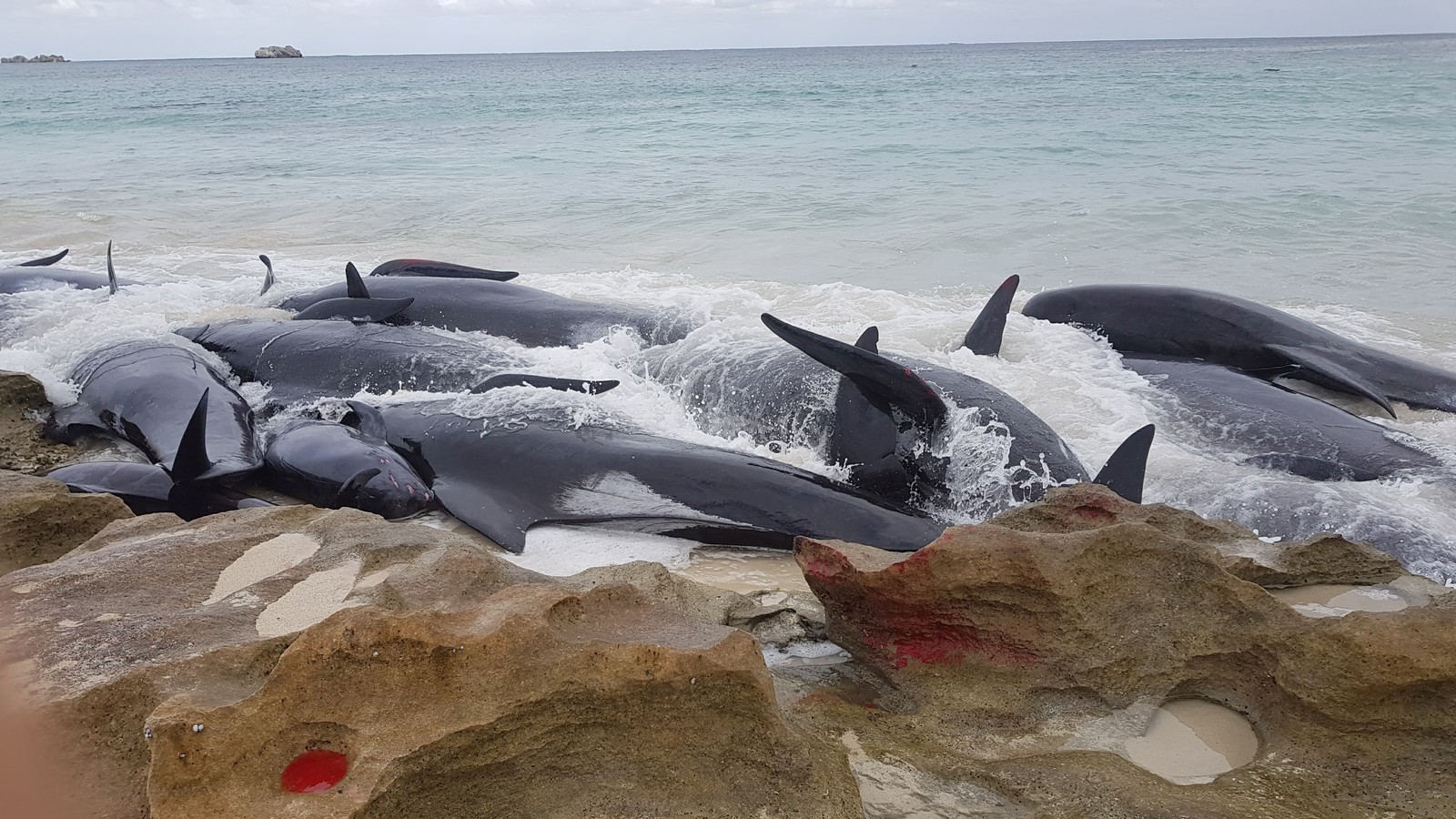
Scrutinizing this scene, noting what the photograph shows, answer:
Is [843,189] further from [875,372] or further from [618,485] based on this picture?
[618,485]

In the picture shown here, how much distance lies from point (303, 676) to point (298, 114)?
44.1 meters

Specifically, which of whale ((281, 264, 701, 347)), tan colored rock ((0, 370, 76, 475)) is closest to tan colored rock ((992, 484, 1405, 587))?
whale ((281, 264, 701, 347))

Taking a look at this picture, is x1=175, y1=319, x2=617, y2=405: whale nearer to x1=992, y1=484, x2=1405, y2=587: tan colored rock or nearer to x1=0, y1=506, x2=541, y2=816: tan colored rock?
x1=0, y1=506, x2=541, y2=816: tan colored rock

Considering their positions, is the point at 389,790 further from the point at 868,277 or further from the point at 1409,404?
the point at 868,277

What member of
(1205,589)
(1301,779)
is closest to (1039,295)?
(1205,589)

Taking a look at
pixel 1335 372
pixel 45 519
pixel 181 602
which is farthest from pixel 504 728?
pixel 1335 372

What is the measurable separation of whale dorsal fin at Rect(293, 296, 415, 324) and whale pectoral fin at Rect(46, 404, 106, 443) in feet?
5.42

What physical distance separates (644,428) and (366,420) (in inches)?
60.2

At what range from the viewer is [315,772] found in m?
2.19

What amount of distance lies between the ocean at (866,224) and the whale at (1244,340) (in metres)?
0.30

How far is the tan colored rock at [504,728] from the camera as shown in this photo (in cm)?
215

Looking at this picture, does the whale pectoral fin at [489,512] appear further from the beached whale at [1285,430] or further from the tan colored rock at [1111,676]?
the beached whale at [1285,430]

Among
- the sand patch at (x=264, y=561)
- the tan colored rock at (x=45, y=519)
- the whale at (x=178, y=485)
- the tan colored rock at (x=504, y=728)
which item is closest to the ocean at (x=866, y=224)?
the sand patch at (x=264, y=561)

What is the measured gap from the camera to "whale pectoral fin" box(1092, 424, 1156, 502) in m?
4.44
